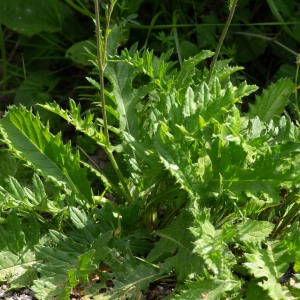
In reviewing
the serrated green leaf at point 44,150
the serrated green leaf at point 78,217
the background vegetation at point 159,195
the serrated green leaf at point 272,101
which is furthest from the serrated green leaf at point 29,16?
the serrated green leaf at point 78,217

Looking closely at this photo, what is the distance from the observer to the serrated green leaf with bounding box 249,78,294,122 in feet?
8.14

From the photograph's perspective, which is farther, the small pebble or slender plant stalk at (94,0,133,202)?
the small pebble

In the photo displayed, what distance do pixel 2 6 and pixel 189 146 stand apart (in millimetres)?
1477

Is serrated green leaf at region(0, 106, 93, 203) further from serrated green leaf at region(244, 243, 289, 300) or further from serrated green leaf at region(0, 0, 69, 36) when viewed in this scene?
serrated green leaf at region(0, 0, 69, 36)

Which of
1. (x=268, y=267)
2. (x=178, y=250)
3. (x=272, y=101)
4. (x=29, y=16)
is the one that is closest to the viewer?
(x=268, y=267)

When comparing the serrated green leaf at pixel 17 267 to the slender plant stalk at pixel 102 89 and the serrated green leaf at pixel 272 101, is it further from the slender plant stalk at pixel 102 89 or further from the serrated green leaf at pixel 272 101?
the serrated green leaf at pixel 272 101

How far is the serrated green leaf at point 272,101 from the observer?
248cm

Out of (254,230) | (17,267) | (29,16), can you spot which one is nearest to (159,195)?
(254,230)

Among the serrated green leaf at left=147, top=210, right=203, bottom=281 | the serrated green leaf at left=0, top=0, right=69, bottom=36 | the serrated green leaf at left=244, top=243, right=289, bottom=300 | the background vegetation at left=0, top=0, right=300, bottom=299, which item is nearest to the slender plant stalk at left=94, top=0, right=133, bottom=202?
the background vegetation at left=0, top=0, right=300, bottom=299

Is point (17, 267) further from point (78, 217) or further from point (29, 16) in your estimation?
point (29, 16)

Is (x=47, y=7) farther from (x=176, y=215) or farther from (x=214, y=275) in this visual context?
(x=214, y=275)

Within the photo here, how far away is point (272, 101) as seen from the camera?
8.16 feet

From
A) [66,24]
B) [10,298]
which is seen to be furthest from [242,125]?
[66,24]

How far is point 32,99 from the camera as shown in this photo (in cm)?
307
